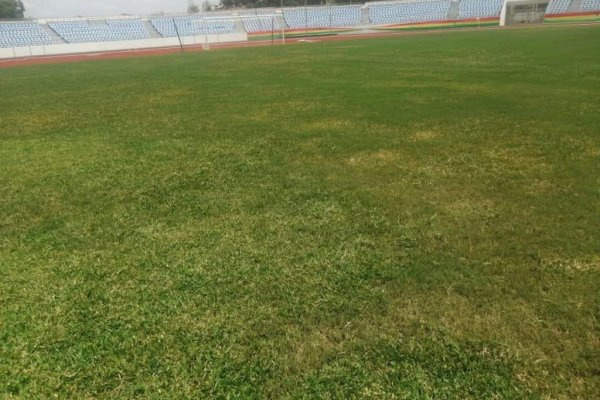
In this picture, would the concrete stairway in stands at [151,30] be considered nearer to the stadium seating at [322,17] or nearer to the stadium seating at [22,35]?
the stadium seating at [22,35]

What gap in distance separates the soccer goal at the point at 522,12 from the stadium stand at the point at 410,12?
9.89 m

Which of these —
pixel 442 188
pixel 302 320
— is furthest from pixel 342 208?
pixel 302 320

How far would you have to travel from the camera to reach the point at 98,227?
5039mm

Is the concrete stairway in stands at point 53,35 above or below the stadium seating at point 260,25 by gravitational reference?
above

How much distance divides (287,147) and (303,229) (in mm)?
3157

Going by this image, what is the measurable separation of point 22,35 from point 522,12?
53.3 m

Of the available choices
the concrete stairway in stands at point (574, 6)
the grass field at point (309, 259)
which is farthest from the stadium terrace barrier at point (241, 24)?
the grass field at point (309, 259)

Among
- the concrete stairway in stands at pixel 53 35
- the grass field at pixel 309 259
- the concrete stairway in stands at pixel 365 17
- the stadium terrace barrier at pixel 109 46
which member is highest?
the grass field at pixel 309 259

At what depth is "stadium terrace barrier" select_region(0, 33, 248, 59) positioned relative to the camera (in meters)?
44.3

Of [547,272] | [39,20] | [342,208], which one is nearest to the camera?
[547,272]

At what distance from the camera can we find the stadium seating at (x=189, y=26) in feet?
181

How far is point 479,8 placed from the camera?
60.3 meters

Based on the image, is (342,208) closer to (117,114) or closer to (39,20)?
(117,114)

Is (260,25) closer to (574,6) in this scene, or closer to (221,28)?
(221,28)
